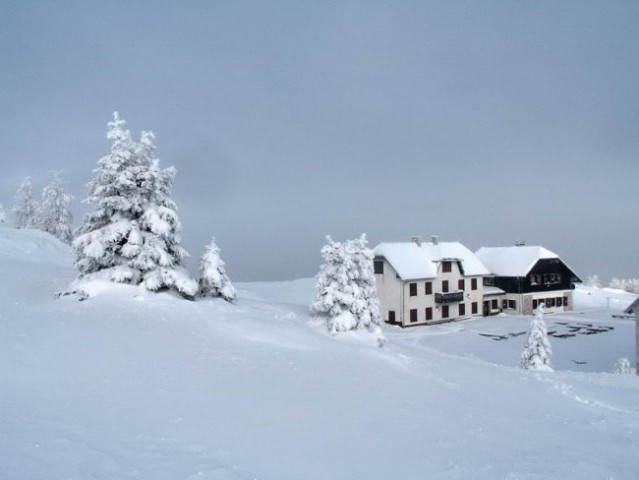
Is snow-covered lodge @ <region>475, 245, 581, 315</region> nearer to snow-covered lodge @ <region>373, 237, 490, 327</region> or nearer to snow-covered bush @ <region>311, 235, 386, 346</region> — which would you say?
snow-covered lodge @ <region>373, 237, 490, 327</region>

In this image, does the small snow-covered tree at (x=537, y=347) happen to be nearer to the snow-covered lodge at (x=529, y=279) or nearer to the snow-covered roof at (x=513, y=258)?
the snow-covered lodge at (x=529, y=279)

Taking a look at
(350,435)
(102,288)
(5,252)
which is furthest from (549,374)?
(5,252)

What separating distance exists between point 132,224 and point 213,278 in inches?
203

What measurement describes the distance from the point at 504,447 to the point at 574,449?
1.77 metres

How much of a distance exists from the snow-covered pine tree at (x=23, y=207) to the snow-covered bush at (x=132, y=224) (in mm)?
62584

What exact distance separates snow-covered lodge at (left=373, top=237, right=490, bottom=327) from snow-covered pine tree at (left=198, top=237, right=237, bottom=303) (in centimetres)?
2779

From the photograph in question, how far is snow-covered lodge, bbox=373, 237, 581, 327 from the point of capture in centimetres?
5053

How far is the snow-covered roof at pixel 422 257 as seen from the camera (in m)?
50.8

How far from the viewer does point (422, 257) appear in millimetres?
53875

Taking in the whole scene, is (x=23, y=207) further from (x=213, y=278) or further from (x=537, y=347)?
(x=537, y=347)

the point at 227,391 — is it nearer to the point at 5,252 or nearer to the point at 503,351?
the point at 503,351

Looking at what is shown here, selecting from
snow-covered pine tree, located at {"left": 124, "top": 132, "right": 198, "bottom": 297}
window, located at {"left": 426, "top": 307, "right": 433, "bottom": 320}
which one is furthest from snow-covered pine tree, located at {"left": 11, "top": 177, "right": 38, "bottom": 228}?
window, located at {"left": 426, "top": 307, "right": 433, "bottom": 320}

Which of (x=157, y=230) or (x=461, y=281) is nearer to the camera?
(x=157, y=230)

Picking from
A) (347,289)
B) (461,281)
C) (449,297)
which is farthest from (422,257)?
(347,289)
